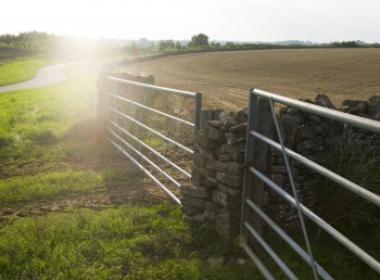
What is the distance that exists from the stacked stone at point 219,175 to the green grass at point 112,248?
0.22 m

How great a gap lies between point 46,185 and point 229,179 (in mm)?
3791

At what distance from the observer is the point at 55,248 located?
15.5ft

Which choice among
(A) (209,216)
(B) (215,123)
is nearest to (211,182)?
(A) (209,216)

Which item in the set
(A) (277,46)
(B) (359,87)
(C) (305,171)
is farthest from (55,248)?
(A) (277,46)

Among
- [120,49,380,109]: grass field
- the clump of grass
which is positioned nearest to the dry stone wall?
the clump of grass

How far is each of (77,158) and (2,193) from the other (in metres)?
2.59

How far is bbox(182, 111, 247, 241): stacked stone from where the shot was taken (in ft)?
14.8

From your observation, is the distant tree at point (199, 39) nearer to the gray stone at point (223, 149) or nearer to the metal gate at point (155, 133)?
the metal gate at point (155, 133)

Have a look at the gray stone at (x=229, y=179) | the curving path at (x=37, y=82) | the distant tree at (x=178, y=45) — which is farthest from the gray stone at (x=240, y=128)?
the distant tree at (x=178, y=45)

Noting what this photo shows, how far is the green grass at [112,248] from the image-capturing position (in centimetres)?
A: 431

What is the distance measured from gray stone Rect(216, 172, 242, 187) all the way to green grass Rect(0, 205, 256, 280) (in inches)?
28.6

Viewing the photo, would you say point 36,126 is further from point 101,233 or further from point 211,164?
point 211,164

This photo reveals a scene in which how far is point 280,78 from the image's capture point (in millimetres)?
28484

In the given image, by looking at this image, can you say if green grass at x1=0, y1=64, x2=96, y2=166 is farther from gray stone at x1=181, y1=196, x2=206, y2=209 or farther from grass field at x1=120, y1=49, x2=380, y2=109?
grass field at x1=120, y1=49, x2=380, y2=109
